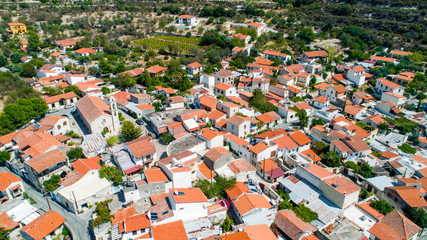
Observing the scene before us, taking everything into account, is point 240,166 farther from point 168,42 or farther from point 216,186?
point 168,42

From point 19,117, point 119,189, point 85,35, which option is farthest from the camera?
point 85,35

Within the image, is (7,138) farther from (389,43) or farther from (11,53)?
(389,43)

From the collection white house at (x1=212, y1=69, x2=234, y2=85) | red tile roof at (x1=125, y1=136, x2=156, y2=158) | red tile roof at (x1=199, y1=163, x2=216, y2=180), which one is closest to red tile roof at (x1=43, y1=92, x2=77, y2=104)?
red tile roof at (x1=125, y1=136, x2=156, y2=158)

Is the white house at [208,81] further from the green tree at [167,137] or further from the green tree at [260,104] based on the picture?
the green tree at [167,137]

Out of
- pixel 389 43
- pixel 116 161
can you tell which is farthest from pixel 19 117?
pixel 389 43

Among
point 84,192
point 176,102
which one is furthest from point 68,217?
point 176,102

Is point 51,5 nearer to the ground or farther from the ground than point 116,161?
farther from the ground

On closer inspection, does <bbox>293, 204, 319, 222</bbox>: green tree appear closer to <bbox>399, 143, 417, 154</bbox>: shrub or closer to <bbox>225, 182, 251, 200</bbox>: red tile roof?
<bbox>225, 182, 251, 200</bbox>: red tile roof
